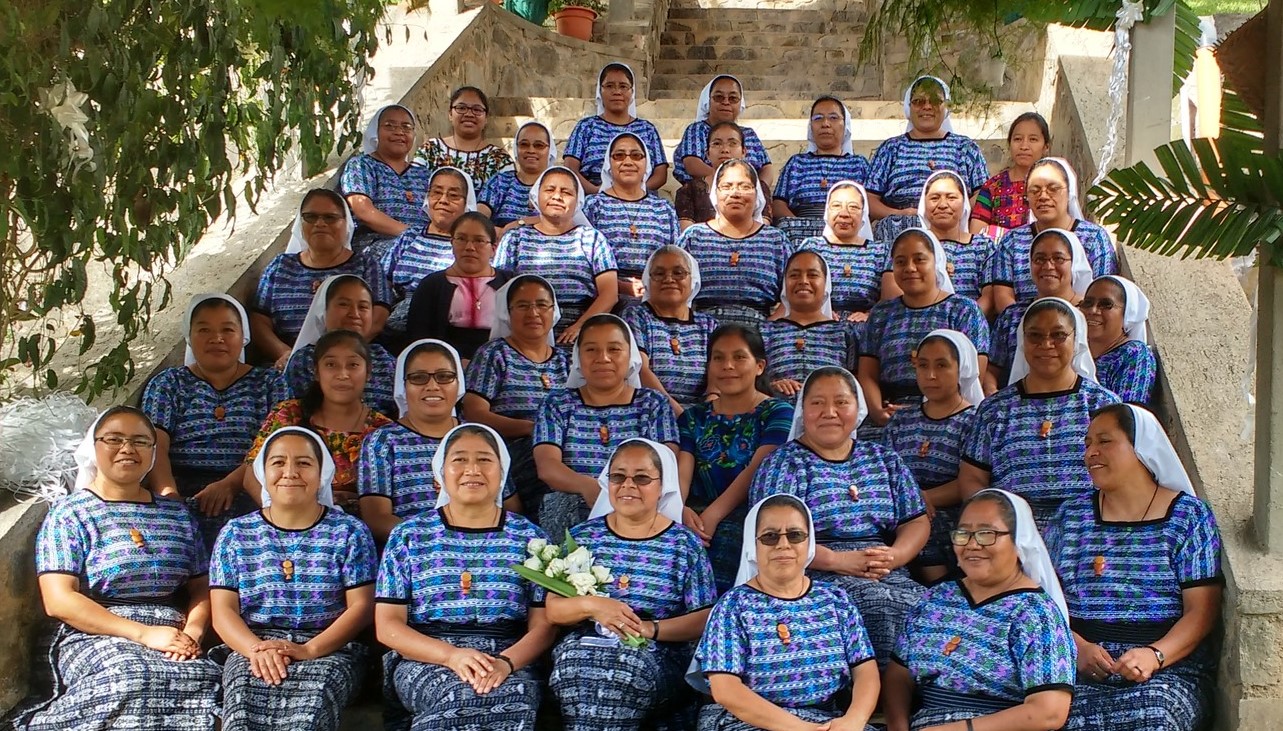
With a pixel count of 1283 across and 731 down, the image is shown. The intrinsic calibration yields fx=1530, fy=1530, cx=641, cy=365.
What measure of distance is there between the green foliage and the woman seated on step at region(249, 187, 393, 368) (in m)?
0.61

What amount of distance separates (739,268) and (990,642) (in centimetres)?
275

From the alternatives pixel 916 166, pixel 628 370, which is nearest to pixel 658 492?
pixel 628 370

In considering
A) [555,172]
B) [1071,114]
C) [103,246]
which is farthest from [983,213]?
[103,246]

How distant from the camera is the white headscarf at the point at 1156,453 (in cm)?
460

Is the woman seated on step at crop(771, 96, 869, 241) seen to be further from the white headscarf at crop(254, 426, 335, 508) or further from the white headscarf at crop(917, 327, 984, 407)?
the white headscarf at crop(254, 426, 335, 508)

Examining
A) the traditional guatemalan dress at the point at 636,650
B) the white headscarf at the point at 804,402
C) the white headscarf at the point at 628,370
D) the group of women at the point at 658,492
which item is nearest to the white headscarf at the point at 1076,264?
the group of women at the point at 658,492

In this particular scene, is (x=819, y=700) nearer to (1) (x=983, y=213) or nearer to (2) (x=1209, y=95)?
(1) (x=983, y=213)

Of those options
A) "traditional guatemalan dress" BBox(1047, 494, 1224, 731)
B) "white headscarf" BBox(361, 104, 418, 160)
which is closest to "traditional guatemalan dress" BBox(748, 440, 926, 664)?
"traditional guatemalan dress" BBox(1047, 494, 1224, 731)

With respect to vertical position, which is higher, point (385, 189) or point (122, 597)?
point (385, 189)

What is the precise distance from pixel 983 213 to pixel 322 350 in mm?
3335

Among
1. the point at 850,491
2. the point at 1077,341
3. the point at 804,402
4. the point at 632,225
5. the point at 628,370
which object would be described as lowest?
the point at 850,491

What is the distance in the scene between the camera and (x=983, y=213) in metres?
7.18

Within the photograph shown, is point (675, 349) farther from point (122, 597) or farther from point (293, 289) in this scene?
point (122, 597)

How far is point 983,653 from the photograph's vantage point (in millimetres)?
4242
